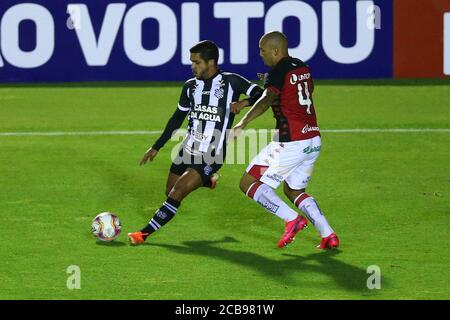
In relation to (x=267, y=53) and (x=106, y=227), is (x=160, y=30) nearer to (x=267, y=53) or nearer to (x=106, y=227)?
(x=106, y=227)

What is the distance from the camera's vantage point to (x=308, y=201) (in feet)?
36.4

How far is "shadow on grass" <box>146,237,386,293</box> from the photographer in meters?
10.0

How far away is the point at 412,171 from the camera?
15.5 meters

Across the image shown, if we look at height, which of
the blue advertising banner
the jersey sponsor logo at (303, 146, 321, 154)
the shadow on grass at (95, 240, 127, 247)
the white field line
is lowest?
the shadow on grass at (95, 240, 127, 247)

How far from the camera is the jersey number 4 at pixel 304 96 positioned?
1099 cm

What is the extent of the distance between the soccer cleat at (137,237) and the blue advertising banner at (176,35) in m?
13.1

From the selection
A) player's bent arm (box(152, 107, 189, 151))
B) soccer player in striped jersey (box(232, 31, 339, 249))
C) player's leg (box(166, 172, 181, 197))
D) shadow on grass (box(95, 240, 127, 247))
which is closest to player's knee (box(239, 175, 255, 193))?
soccer player in striped jersey (box(232, 31, 339, 249))

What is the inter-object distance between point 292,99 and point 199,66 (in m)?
1.22

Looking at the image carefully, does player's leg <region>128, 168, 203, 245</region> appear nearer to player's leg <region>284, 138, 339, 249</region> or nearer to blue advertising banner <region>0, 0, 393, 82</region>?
player's leg <region>284, 138, 339, 249</region>

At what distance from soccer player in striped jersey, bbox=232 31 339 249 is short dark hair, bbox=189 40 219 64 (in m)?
0.72

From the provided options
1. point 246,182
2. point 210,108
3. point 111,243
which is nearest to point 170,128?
point 210,108

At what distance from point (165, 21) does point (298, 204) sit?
539 inches

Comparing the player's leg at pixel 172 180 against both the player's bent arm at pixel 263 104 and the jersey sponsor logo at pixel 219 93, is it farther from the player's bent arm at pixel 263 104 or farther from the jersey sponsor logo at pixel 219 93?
the player's bent arm at pixel 263 104

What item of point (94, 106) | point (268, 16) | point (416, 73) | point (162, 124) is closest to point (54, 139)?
point (162, 124)
